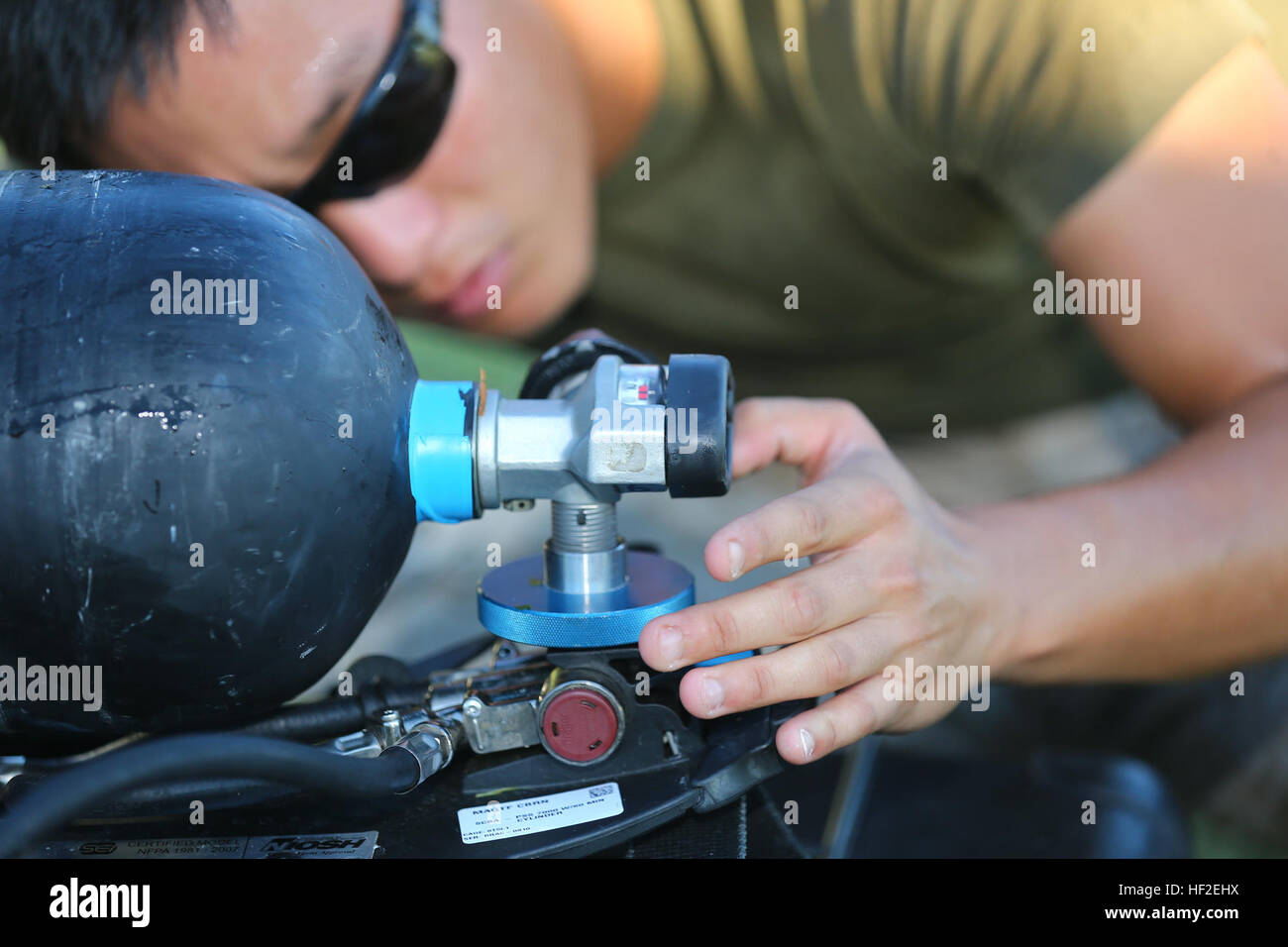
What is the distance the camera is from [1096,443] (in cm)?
176

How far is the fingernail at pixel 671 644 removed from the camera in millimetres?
645

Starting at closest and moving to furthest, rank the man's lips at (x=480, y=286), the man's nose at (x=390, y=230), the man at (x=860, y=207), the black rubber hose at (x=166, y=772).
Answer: the black rubber hose at (x=166, y=772)
the man at (x=860, y=207)
the man's nose at (x=390, y=230)
the man's lips at (x=480, y=286)

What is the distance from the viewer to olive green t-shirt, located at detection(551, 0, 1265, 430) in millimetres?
1077

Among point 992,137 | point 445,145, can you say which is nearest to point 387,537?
point 445,145

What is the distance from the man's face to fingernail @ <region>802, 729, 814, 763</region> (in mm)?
706

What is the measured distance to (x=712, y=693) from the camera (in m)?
0.66

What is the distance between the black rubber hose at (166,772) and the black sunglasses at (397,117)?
0.65 metres

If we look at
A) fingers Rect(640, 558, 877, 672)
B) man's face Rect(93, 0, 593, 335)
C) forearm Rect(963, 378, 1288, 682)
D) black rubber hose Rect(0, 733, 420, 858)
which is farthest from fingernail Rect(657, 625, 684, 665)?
man's face Rect(93, 0, 593, 335)

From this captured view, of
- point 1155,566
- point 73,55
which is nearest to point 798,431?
point 1155,566

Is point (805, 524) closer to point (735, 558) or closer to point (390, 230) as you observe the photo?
point (735, 558)

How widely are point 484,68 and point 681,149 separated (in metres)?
0.47

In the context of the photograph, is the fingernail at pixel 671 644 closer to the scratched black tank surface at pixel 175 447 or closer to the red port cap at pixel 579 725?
the red port cap at pixel 579 725

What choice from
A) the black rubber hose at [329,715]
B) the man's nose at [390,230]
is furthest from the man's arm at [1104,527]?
the man's nose at [390,230]
